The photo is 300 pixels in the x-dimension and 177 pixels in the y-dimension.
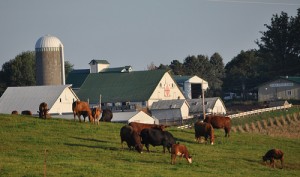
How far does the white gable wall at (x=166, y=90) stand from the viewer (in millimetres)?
105044

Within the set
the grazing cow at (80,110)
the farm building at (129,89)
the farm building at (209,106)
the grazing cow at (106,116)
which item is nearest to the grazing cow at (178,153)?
the grazing cow at (80,110)

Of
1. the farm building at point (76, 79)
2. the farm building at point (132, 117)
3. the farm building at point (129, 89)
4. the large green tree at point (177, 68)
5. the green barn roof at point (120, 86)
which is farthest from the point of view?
the large green tree at point (177, 68)

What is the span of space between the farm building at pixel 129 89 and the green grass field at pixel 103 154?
56.9 meters

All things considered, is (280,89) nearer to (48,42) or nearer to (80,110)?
(48,42)

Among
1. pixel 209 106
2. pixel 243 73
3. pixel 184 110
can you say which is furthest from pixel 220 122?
pixel 243 73

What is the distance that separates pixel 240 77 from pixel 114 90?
3561 cm

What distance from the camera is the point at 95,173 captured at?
2803cm

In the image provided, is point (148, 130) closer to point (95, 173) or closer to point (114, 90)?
point (95, 173)

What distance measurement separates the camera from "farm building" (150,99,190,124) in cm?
9448

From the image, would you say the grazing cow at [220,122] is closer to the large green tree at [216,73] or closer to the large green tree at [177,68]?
the large green tree at [216,73]

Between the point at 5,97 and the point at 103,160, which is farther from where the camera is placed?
the point at 5,97

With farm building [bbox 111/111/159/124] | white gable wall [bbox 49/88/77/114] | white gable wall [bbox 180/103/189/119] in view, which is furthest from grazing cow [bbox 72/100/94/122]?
white gable wall [bbox 180/103/189/119]

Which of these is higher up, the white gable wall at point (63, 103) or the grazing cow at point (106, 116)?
the white gable wall at point (63, 103)

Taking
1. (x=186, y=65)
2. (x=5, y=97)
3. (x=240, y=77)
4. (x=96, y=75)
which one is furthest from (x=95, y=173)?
(x=186, y=65)
